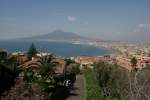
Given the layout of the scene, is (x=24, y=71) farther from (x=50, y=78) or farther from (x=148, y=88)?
(x=148, y=88)

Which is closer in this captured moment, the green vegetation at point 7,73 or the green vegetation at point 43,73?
the green vegetation at point 7,73

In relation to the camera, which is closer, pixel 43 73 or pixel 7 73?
pixel 7 73

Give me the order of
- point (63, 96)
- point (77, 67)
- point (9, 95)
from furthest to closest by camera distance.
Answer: point (77, 67)
point (63, 96)
point (9, 95)

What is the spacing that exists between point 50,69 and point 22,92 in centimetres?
1696

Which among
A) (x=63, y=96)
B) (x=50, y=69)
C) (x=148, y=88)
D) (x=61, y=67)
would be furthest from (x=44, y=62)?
(x=148, y=88)

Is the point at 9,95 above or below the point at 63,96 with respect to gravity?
above

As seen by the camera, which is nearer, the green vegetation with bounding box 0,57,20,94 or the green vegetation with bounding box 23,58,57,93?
the green vegetation with bounding box 0,57,20,94

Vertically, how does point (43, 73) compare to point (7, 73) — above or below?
below

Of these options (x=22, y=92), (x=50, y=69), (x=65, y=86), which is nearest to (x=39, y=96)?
(x=22, y=92)

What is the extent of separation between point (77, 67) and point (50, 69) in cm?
2792

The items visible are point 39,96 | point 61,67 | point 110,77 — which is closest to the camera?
point 39,96

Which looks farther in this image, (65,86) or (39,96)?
(65,86)

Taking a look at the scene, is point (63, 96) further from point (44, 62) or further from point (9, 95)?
point (9, 95)

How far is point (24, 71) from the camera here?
1276 inches
